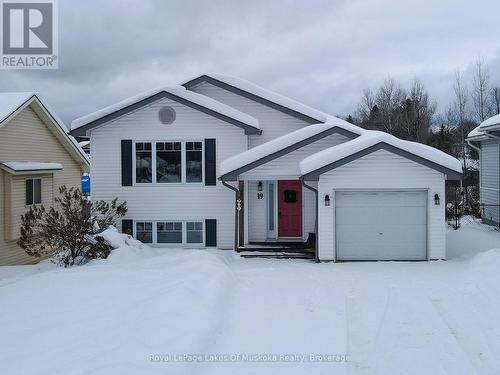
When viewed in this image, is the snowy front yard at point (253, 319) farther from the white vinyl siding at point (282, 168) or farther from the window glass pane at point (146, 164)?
the window glass pane at point (146, 164)

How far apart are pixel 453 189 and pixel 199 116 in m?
17.9

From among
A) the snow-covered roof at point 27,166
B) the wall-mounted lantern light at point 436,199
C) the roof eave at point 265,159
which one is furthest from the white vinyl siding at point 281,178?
the snow-covered roof at point 27,166

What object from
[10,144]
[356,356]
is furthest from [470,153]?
[356,356]

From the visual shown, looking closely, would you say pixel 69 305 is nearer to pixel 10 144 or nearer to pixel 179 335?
pixel 179 335

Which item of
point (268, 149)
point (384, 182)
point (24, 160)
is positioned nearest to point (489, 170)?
point (384, 182)

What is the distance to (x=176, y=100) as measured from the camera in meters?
15.9

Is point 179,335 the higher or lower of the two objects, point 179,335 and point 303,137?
the lower

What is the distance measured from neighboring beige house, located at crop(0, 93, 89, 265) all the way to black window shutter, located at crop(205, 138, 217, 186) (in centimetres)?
716

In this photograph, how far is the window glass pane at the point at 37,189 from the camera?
19.8 m

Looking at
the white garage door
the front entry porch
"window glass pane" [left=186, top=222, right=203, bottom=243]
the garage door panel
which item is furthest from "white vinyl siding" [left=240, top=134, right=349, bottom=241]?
the garage door panel

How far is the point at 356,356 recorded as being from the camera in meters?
6.98

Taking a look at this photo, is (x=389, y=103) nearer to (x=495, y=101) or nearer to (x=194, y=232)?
(x=495, y=101)

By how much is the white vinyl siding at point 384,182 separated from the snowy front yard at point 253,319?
42.3 inches

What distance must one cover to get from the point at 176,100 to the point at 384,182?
681 centimetres
